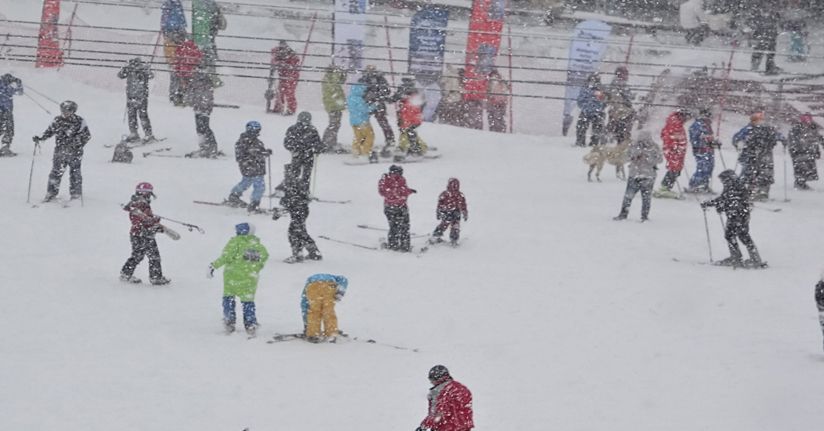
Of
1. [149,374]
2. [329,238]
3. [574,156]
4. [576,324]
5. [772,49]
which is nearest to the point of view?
[149,374]

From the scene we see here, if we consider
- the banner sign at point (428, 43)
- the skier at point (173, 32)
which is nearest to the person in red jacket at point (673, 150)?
the banner sign at point (428, 43)

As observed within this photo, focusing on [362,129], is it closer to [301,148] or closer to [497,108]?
[497,108]

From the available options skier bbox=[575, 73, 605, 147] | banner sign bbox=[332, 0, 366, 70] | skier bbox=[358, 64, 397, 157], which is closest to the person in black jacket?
skier bbox=[358, 64, 397, 157]

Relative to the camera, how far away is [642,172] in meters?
19.4

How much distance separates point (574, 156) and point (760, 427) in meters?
13.5

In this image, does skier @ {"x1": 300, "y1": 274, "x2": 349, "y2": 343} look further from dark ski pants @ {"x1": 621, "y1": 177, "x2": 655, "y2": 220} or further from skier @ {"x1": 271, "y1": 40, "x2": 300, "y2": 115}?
skier @ {"x1": 271, "y1": 40, "x2": 300, "y2": 115}

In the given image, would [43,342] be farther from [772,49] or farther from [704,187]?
[772,49]

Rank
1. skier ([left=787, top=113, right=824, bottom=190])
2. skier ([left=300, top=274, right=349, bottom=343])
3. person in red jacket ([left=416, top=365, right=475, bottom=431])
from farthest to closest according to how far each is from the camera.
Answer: skier ([left=787, top=113, right=824, bottom=190])
skier ([left=300, top=274, right=349, bottom=343])
person in red jacket ([left=416, top=365, right=475, bottom=431])

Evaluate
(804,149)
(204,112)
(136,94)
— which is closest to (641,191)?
(804,149)

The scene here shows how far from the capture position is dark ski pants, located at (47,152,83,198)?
731 inches

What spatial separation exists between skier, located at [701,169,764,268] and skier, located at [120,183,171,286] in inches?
284

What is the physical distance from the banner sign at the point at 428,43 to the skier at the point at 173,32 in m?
4.67

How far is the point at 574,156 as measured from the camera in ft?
80.7

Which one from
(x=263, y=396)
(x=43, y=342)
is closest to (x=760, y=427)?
(x=263, y=396)
